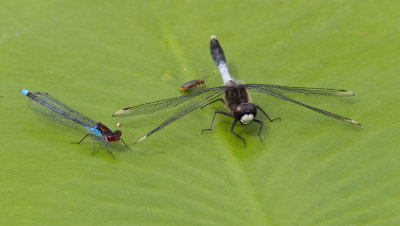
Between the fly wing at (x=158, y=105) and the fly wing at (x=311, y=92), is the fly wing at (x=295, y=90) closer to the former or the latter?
the fly wing at (x=311, y=92)

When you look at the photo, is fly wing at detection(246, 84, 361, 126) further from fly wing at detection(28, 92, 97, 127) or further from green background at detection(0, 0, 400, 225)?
fly wing at detection(28, 92, 97, 127)

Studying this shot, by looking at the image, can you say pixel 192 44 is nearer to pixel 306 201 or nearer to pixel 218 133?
pixel 218 133

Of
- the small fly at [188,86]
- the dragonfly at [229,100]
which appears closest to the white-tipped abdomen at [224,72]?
the dragonfly at [229,100]

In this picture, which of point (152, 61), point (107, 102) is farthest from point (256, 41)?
point (107, 102)

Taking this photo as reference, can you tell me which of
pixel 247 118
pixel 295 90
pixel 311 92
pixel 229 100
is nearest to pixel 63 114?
pixel 229 100

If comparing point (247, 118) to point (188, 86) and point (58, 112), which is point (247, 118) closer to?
point (188, 86)

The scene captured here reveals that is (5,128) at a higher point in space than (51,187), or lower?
higher

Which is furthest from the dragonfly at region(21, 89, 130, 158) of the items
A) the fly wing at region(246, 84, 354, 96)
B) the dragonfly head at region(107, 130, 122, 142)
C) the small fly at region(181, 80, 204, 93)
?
the fly wing at region(246, 84, 354, 96)
